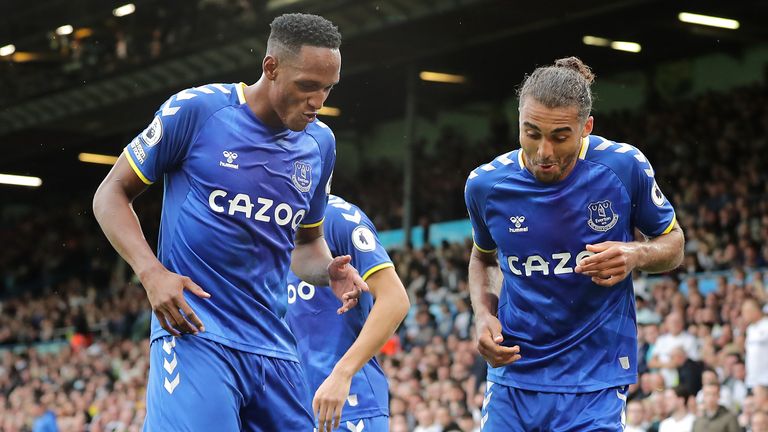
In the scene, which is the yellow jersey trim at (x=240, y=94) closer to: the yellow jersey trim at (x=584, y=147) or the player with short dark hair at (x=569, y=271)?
the player with short dark hair at (x=569, y=271)

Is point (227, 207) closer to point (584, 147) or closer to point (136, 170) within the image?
point (136, 170)

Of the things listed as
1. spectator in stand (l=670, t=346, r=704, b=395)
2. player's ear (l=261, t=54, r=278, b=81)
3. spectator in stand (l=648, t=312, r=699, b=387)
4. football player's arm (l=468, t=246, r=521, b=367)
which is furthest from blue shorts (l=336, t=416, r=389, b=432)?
spectator in stand (l=648, t=312, r=699, b=387)

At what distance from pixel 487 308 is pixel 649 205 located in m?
0.93

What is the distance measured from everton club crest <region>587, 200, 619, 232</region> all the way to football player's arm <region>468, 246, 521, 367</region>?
65cm

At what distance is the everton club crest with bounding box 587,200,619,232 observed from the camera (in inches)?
211

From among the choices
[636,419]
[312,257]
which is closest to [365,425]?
[312,257]

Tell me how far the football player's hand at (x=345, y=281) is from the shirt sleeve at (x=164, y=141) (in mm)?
814

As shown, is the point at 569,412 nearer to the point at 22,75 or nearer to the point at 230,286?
the point at 230,286

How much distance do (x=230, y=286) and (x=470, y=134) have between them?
95.5ft

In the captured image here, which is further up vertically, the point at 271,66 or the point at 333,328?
the point at 271,66

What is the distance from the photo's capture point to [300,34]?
15.3ft

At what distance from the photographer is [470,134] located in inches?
1316

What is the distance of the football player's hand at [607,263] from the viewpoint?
16.3 feet

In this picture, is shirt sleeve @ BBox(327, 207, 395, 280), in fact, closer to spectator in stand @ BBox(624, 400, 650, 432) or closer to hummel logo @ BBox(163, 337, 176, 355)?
hummel logo @ BBox(163, 337, 176, 355)
